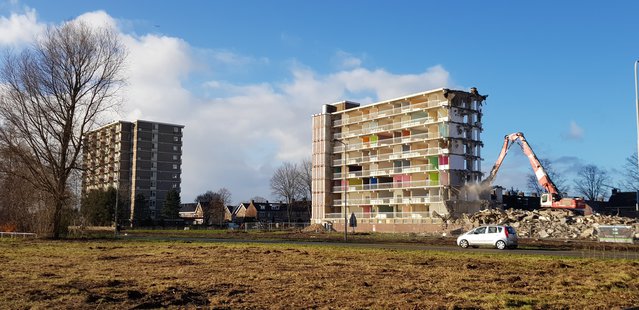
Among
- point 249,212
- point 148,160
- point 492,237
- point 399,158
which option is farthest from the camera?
point 249,212

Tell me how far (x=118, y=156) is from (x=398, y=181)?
80549mm

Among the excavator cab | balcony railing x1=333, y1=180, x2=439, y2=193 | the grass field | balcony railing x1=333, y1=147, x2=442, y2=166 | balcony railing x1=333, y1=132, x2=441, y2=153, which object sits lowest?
the grass field

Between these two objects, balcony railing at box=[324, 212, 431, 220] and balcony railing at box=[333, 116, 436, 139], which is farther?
balcony railing at box=[333, 116, 436, 139]

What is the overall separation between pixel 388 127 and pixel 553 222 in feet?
113

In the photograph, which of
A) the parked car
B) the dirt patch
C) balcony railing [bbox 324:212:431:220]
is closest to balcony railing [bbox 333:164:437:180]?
balcony railing [bbox 324:212:431:220]

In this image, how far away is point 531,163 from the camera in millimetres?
66812

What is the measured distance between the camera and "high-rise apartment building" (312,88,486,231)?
78438 millimetres

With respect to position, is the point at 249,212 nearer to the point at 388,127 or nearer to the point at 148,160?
the point at 148,160

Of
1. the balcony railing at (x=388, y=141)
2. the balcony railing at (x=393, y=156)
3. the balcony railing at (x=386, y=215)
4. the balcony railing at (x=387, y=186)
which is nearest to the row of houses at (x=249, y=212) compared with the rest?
the balcony railing at (x=386, y=215)

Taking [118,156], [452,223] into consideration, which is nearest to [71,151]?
[452,223]

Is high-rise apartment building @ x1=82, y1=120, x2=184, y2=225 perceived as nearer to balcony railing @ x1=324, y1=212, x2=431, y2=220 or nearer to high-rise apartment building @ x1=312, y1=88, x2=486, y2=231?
high-rise apartment building @ x1=312, y1=88, x2=486, y2=231

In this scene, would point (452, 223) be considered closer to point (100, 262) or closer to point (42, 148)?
point (42, 148)

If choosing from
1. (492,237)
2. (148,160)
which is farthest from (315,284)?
(148,160)

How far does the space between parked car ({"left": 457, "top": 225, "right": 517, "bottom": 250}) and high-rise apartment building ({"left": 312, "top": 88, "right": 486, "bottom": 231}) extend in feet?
127
